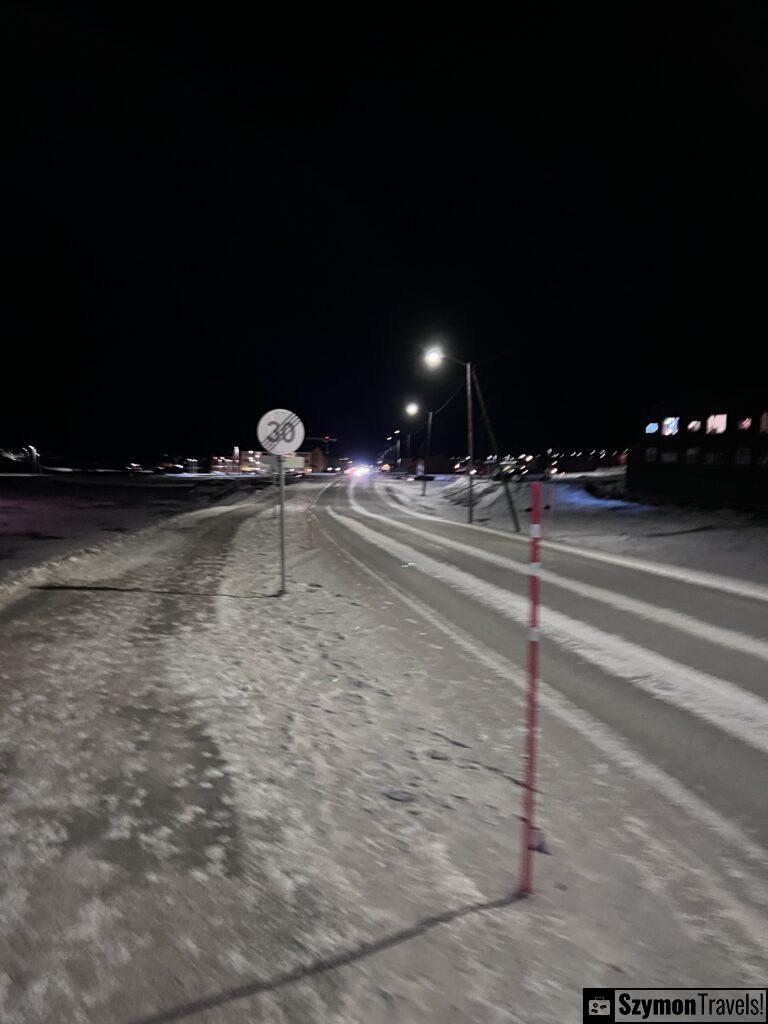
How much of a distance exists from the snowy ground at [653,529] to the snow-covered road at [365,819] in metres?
2.59

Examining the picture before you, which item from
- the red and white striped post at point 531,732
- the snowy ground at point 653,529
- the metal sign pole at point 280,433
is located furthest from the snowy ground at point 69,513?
the snowy ground at point 653,529

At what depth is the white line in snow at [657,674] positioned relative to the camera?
5.15 meters

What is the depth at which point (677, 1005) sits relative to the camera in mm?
2471

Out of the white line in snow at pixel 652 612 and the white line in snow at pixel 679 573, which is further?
the white line in snow at pixel 679 573

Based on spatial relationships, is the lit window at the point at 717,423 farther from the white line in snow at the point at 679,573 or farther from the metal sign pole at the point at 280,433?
Result: the metal sign pole at the point at 280,433

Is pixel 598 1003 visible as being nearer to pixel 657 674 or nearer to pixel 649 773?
pixel 649 773

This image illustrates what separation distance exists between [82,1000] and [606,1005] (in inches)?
81.2

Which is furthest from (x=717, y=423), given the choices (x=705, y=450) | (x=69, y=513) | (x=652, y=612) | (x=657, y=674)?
(x=657, y=674)

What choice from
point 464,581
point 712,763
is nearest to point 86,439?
point 464,581

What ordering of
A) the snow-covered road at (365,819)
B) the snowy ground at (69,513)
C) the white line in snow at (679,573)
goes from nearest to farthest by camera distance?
the snow-covered road at (365,819)
the white line in snow at (679,573)
the snowy ground at (69,513)

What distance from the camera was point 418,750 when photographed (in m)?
4.66

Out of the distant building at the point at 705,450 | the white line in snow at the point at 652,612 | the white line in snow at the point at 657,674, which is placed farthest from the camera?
the distant building at the point at 705,450

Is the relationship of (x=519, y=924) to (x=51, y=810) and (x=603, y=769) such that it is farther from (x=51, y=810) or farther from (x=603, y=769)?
(x=51, y=810)

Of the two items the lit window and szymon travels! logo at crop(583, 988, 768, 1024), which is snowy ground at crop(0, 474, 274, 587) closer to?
szymon travels! logo at crop(583, 988, 768, 1024)
